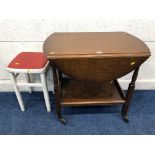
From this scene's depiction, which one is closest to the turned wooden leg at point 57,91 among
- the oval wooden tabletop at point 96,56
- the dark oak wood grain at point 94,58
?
the dark oak wood grain at point 94,58

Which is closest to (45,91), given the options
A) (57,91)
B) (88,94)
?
(57,91)

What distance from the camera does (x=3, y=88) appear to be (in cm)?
215

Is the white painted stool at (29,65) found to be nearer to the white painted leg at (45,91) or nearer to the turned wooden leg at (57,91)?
the white painted leg at (45,91)

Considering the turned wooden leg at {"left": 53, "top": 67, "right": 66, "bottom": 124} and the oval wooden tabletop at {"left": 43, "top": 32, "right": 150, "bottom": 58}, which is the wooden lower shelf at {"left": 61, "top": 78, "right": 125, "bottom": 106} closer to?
the turned wooden leg at {"left": 53, "top": 67, "right": 66, "bottom": 124}

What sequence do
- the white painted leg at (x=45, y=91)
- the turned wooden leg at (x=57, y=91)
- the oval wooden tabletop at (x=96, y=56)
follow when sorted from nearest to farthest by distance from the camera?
the oval wooden tabletop at (x=96, y=56) → the turned wooden leg at (x=57, y=91) → the white painted leg at (x=45, y=91)

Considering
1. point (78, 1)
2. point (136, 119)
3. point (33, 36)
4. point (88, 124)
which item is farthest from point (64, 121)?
point (78, 1)

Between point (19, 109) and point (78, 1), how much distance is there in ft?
4.24

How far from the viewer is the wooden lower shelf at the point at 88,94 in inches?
65.4

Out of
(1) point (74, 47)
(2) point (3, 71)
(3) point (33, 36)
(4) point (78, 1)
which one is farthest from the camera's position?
(2) point (3, 71)

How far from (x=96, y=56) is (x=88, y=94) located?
0.60 m

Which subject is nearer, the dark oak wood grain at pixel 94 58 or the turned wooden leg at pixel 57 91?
the dark oak wood grain at pixel 94 58

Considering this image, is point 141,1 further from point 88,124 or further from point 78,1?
point 88,124

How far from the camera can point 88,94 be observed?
1.76 m

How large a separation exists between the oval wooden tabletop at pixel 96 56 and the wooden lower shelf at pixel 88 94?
32cm
